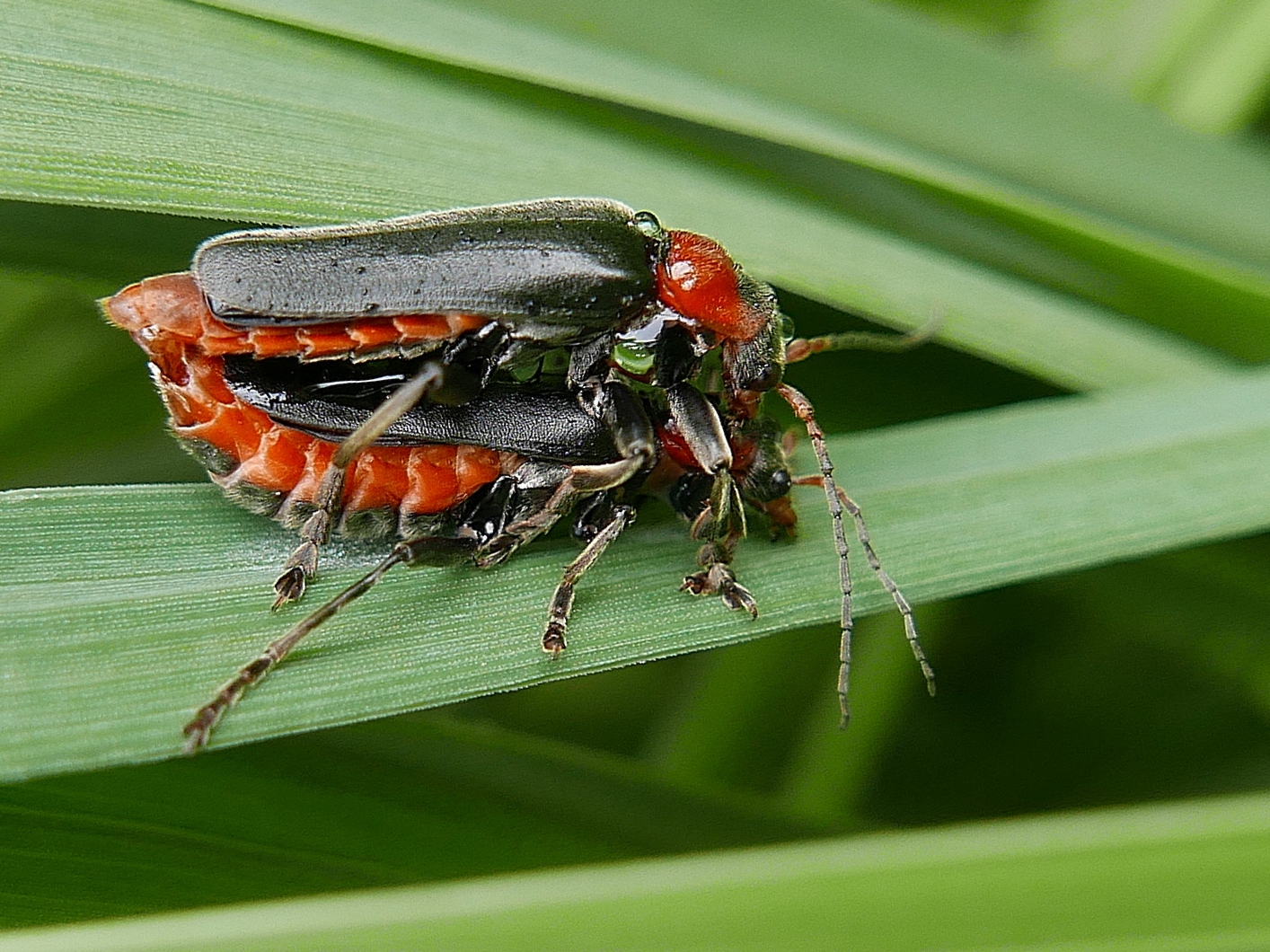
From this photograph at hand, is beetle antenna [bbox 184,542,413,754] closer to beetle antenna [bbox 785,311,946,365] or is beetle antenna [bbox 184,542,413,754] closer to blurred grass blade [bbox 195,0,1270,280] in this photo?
beetle antenna [bbox 785,311,946,365]

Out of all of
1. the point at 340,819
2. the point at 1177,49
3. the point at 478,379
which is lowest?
the point at 340,819

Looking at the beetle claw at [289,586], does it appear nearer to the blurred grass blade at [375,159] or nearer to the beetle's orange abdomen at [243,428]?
the beetle's orange abdomen at [243,428]

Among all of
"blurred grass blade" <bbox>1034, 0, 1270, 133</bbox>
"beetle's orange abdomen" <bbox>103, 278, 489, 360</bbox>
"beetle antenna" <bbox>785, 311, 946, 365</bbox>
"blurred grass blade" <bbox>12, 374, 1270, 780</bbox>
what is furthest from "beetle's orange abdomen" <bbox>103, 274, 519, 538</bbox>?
"blurred grass blade" <bbox>1034, 0, 1270, 133</bbox>

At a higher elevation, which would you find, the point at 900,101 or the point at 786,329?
the point at 900,101

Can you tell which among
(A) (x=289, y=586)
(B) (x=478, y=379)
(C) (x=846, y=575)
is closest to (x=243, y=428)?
(A) (x=289, y=586)

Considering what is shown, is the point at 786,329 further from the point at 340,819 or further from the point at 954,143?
the point at 340,819

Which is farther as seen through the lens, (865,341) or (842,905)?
(865,341)

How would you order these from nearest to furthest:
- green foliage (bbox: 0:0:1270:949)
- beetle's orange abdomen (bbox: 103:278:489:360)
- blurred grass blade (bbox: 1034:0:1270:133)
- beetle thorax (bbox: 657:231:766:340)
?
green foliage (bbox: 0:0:1270:949) < beetle's orange abdomen (bbox: 103:278:489:360) < beetle thorax (bbox: 657:231:766:340) < blurred grass blade (bbox: 1034:0:1270:133)

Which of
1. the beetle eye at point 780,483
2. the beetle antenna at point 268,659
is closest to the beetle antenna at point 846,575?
the beetle eye at point 780,483
